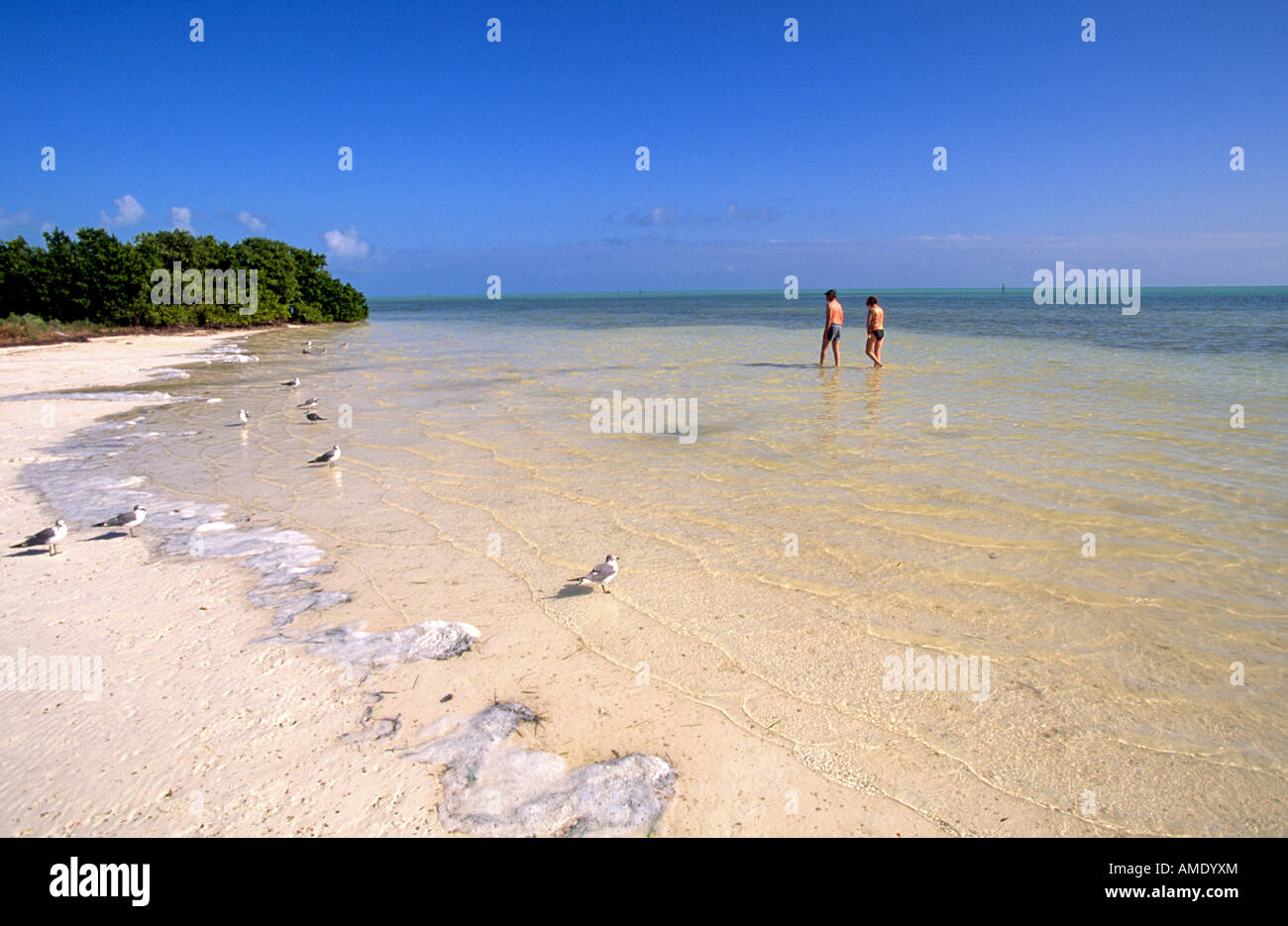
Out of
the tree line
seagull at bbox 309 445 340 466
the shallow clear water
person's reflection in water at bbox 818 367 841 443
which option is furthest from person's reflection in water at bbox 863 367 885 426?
the tree line

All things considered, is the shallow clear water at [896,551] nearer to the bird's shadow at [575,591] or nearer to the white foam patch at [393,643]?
the bird's shadow at [575,591]

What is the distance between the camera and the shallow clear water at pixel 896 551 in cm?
383

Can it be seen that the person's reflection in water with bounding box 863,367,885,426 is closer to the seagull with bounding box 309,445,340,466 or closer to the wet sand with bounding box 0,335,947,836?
the seagull with bounding box 309,445,340,466

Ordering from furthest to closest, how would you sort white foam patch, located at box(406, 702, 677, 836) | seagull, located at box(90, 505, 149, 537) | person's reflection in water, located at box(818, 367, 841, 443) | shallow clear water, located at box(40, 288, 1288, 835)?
person's reflection in water, located at box(818, 367, 841, 443) → seagull, located at box(90, 505, 149, 537) → shallow clear water, located at box(40, 288, 1288, 835) → white foam patch, located at box(406, 702, 677, 836)

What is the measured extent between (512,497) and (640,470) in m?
1.92

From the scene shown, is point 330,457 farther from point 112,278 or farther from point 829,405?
point 112,278

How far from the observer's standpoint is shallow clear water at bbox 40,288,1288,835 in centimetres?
383

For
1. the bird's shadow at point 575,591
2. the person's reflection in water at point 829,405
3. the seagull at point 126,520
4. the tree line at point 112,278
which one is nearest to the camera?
the bird's shadow at point 575,591

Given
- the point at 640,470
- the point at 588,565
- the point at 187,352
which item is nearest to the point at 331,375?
the point at 187,352

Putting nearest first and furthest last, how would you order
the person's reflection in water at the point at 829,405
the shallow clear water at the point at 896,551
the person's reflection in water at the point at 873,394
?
the shallow clear water at the point at 896,551 < the person's reflection in water at the point at 829,405 < the person's reflection in water at the point at 873,394

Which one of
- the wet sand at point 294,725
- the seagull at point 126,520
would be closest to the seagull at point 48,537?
the wet sand at point 294,725

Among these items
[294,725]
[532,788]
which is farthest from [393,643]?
[532,788]

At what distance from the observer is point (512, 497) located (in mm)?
8297
